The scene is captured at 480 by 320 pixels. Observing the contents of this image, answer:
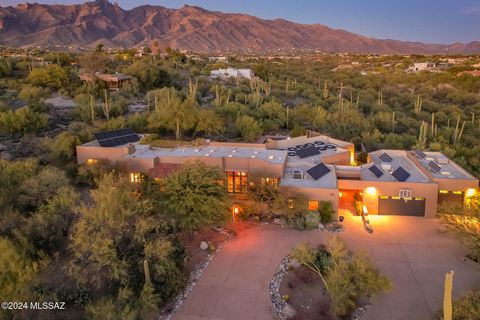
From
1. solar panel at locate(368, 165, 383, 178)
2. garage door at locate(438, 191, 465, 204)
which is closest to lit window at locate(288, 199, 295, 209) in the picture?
solar panel at locate(368, 165, 383, 178)

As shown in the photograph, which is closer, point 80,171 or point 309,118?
point 80,171

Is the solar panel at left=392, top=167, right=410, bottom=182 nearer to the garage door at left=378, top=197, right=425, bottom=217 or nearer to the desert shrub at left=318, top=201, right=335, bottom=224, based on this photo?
the garage door at left=378, top=197, right=425, bottom=217

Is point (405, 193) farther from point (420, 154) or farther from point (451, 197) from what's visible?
point (420, 154)

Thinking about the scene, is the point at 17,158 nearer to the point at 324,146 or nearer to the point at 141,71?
the point at 324,146

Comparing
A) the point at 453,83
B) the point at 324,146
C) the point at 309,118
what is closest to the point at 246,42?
the point at 453,83

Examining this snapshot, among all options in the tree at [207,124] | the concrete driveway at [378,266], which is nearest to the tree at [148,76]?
the tree at [207,124]

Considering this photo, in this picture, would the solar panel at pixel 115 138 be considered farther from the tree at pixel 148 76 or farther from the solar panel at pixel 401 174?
the tree at pixel 148 76

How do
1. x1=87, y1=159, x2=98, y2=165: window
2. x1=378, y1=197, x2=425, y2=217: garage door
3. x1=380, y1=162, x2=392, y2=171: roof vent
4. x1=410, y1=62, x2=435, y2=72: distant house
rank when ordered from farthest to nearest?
x1=410, y1=62, x2=435, y2=72: distant house, x1=87, y1=159, x2=98, y2=165: window, x1=380, y1=162, x2=392, y2=171: roof vent, x1=378, y1=197, x2=425, y2=217: garage door
